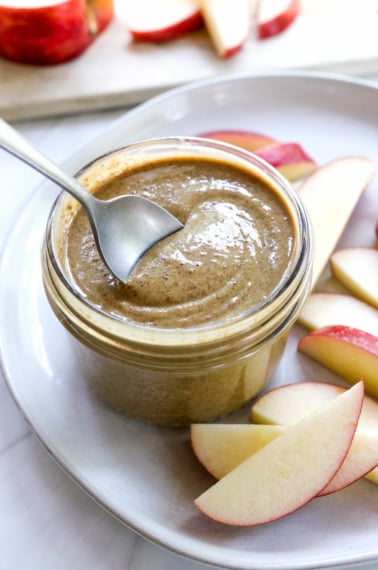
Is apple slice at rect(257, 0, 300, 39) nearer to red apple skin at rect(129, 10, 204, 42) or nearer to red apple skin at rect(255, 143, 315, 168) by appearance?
red apple skin at rect(129, 10, 204, 42)

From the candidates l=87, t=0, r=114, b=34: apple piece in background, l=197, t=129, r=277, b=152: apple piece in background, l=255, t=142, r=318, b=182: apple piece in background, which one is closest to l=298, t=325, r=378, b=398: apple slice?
l=255, t=142, r=318, b=182: apple piece in background

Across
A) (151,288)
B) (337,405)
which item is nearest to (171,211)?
(151,288)

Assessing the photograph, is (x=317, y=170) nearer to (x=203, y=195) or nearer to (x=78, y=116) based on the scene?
(x=203, y=195)

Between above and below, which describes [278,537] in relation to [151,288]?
below

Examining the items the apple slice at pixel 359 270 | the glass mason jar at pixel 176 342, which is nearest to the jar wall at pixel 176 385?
the glass mason jar at pixel 176 342

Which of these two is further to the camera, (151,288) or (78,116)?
(78,116)

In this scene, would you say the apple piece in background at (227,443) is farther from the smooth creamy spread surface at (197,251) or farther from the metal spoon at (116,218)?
the metal spoon at (116,218)
